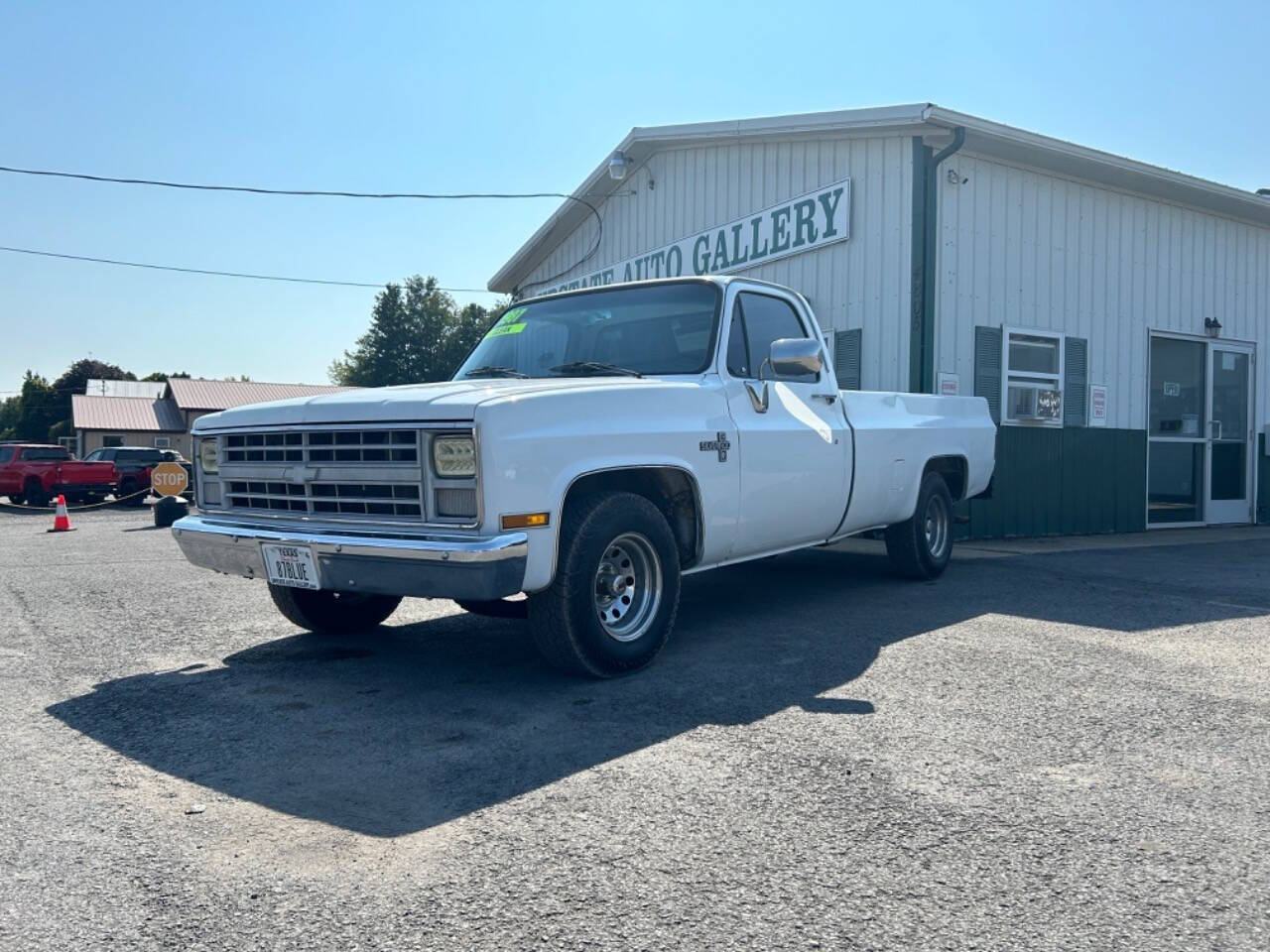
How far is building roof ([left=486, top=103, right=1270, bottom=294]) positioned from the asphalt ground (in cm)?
600

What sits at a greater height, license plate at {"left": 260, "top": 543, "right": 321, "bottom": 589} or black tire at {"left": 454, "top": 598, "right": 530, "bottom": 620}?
license plate at {"left": 260, "top": 543, "right": 321, "bottom": 589}

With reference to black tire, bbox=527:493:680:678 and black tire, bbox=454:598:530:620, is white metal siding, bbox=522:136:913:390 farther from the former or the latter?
black tire, bbox=454:598:530:620

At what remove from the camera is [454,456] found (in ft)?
13.6

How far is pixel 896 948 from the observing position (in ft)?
7.54

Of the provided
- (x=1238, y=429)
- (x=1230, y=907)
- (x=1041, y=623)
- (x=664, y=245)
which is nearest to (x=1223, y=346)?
(x=1238, y=429)

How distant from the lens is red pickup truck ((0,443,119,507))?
2452 cm

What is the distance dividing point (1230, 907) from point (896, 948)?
2.91 ft

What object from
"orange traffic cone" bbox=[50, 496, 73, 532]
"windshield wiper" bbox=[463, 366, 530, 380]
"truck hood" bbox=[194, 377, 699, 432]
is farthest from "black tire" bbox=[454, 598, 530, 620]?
"orange traffic cone" bbox=[50, 496, 73, 532]

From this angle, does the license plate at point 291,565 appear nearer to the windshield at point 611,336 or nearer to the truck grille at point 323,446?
the truck grille at point 323,446

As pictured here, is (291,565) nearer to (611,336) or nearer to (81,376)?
(611,336)

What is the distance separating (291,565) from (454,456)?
987mm

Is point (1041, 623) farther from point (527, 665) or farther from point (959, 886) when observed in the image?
point (959, 886)

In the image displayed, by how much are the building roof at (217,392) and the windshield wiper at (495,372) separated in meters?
49.7

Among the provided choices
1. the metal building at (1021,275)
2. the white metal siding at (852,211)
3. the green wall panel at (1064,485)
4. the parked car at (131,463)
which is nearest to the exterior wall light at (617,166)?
the metal building at (1021,275)
